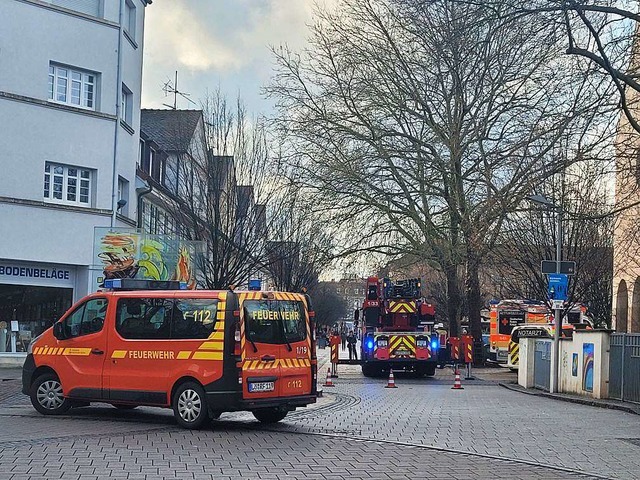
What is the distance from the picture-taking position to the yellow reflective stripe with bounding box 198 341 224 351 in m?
13.2

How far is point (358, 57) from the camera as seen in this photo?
34.7m

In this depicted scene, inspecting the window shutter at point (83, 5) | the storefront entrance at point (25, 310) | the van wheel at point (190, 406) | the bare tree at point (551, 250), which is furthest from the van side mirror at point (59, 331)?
the bare tree at point (551, 250)

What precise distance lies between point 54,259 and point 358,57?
13.6m

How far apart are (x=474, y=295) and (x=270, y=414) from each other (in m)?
24.8

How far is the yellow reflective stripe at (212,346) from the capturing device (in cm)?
1325

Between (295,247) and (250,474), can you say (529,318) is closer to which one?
(295,247)

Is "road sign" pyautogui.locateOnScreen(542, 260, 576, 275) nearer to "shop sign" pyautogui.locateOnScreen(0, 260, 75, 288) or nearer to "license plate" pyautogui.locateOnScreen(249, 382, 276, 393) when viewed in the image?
"license plate" pyautogui.locateOnScreen(249, 382, 276, 393)

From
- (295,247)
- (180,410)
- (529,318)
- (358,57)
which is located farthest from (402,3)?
(529,318)

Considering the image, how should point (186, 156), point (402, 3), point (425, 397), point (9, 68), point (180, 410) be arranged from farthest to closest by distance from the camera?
point (186, 156)
point (9, 68)
point (425, 397)
point (402, 3)
point (180, 410)

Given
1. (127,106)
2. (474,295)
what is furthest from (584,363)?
(127,106)

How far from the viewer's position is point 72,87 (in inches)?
1194

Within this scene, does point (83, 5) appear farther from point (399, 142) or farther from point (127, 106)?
point (399, 142)

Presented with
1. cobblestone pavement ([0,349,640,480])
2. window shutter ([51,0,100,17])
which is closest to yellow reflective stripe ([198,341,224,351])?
cobblestone pavement ([0,349,640,480])

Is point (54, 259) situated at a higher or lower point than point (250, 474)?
higher
